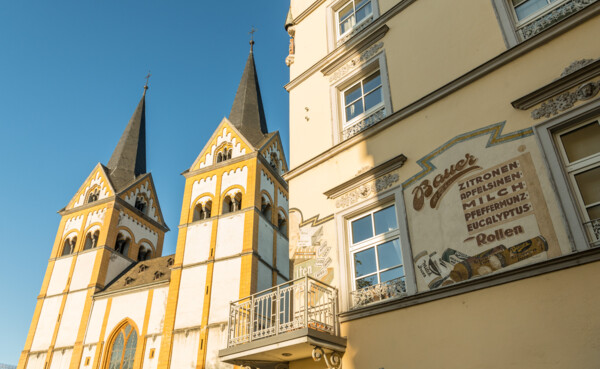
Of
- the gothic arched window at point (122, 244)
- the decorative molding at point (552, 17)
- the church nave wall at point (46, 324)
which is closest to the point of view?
the decorative molding at point (552, 17)

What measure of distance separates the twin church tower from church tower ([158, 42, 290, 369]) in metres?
0.06

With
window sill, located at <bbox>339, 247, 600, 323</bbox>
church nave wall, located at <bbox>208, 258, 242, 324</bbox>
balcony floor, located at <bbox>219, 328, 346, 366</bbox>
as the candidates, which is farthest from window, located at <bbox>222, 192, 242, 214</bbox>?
window sill, located at <bbox>339, 247, 600, 323</bbox>

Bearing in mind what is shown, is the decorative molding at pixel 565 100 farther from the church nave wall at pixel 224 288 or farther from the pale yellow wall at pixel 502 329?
the church nave wall at pixel 224 288

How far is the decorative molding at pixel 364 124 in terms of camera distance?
29.4ft

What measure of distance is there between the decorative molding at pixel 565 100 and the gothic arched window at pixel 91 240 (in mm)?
31041

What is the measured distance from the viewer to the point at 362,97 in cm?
970

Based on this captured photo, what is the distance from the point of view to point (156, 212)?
123 ft

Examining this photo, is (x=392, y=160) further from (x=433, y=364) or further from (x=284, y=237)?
(x=284, y=237)

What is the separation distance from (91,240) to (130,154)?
9894 mm

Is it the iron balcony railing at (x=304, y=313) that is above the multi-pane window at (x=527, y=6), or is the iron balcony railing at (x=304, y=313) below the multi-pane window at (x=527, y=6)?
below

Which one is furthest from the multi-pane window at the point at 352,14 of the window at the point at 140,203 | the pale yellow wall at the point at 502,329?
the window at the point at 140,203

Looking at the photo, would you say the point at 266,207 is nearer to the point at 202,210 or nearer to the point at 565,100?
the point at 202,210

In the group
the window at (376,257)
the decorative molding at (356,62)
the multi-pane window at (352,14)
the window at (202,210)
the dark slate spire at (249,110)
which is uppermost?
the dark slate spire at (249,110)

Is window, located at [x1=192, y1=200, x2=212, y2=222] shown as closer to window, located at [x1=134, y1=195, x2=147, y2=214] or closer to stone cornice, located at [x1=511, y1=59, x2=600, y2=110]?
window, located at [x1=134, y1=195, x2=147, y2=214]
